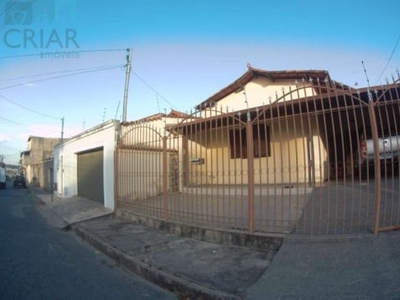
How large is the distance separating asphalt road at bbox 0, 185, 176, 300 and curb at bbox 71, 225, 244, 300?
0.11m

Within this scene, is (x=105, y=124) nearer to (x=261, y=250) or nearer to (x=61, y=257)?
(x=61, y=257)

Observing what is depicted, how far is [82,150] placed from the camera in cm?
1543

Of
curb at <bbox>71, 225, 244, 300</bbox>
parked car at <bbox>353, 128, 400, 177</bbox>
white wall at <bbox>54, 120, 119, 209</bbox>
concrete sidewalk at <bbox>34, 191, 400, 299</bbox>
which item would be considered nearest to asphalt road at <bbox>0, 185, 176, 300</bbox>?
curb at <bbox>71, 225, 244, 300</bbox>

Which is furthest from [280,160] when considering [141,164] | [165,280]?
[165,280]

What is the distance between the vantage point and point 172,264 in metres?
5.11

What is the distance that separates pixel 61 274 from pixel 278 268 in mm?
3263

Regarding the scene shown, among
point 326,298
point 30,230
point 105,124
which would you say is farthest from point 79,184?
point 326,298

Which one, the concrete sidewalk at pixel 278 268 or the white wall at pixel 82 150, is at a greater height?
the white wall at pixel 82 150

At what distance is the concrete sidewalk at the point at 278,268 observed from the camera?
364 centimetres

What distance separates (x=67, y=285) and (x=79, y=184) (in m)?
13.0

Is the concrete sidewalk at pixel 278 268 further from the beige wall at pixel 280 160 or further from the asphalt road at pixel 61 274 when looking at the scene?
the beige wall at pixel 280 160

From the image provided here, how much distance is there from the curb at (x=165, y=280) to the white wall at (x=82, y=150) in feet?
16.3

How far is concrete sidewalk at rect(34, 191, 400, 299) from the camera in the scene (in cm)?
364

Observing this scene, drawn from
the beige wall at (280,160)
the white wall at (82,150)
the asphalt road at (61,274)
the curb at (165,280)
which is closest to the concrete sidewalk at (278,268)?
the curb at (165,280)
